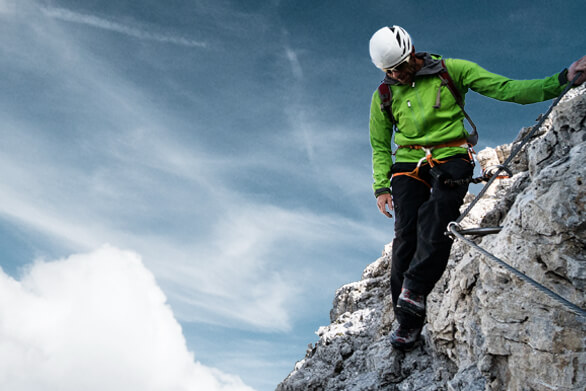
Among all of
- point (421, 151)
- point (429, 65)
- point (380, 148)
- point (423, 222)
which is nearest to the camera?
point (423, 222)

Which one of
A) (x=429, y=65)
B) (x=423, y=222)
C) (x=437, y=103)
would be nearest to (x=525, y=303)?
(x=423, y=222)

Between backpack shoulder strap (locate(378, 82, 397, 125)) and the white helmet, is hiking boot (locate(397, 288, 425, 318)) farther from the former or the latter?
the white helmet

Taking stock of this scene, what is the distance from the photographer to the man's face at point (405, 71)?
7.06m

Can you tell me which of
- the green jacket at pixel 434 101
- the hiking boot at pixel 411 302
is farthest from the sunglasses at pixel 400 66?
the hiking boot at pixel 411 302

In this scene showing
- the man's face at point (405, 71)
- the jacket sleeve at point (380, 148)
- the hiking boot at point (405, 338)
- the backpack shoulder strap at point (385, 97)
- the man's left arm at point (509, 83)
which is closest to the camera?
the man's left arm at point (509, 83)

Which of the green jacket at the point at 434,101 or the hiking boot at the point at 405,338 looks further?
the hiking boot at the point at 405,338

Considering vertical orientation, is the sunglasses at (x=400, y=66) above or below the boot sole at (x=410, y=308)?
above

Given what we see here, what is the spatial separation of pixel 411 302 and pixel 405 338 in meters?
0.90

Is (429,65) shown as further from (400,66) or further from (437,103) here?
(437,103)

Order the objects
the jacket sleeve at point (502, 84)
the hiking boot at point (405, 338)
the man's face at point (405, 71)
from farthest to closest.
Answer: the hiking boot at point (405, 338) → the man's face at point (405, 71) → the jacket sleeve at point (502, 84)

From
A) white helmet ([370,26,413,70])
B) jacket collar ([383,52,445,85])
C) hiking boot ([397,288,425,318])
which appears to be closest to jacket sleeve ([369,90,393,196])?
white helmet ([370,26,413,70])

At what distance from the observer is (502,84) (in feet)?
21.5

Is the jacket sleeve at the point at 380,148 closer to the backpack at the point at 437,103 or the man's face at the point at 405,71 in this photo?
the backpack at the point at 437,103

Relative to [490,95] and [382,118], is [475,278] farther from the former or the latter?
[382,118]
